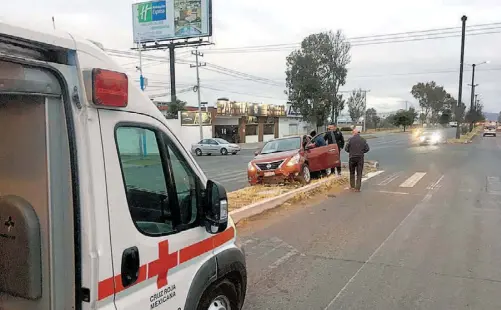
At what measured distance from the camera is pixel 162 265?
257 centimetres

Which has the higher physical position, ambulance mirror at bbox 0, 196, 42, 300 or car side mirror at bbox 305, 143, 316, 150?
ambulance mirror at bbox 0, 196, 42, 300

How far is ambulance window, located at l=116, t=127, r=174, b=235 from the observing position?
241 cm

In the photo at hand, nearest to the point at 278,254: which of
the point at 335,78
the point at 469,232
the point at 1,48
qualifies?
the point at 469,232

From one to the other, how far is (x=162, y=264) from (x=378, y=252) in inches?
171

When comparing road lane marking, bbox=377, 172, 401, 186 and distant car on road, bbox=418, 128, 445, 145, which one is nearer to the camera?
road lane marking, bbox=377, 172, 401, 186

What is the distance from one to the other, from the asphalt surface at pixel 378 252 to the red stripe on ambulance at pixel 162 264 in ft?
5.35

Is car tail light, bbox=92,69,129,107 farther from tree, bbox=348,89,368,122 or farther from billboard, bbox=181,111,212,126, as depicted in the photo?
tree, bbox=348,89,368,122

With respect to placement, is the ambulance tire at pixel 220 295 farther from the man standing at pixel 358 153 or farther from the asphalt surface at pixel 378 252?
the man standing at pixel 358 153

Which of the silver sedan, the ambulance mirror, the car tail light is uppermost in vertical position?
the car tail light

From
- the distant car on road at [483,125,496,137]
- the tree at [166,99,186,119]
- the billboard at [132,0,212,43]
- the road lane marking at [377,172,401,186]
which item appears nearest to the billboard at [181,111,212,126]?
the tree at [166,99,186,119]

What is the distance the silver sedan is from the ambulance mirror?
3295 cm

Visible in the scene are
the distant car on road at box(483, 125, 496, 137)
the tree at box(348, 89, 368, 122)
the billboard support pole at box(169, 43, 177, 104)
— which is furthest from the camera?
the tree at box(348, 89, 368, 122)

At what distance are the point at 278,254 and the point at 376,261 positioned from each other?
4.38ft

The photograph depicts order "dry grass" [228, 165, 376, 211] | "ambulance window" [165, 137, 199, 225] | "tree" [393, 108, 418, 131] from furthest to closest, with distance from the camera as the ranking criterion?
"tree" [393, 108, 418, 131]
"dry grass" [228, 165, 376, 211]
"ambulance window" [165, 137, 199, 225]
